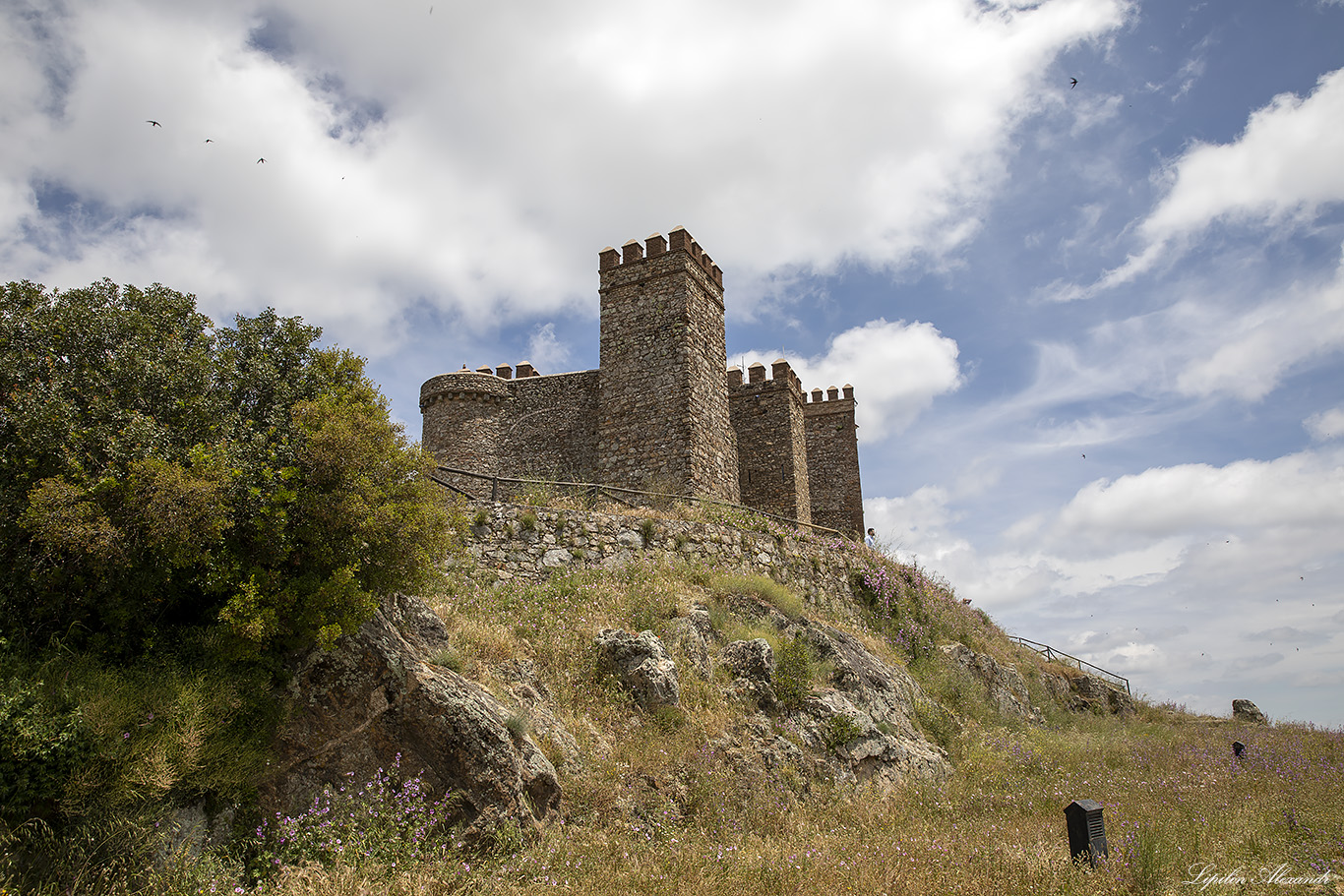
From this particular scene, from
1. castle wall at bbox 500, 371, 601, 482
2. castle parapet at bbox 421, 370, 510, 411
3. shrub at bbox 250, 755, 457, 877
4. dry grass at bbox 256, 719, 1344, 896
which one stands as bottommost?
dry grass at bbox 256, 719, 1344, 896

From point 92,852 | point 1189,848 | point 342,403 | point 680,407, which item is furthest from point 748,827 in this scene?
point 680,407

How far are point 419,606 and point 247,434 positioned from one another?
294cm

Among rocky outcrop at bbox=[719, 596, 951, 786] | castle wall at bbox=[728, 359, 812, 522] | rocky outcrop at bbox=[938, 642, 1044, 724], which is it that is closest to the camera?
rocky outcrop at bbox=[719, 596, 951, 786]

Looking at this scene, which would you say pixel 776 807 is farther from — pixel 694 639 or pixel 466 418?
pixel 466 418

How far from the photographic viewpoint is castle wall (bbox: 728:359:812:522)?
23.9 metres

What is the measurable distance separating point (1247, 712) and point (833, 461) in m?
16.0

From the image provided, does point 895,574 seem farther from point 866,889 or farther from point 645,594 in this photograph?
point 866,889

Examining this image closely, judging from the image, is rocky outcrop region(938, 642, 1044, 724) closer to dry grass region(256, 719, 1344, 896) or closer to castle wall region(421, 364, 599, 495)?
dry grass region(256, 719, 1344, 896)

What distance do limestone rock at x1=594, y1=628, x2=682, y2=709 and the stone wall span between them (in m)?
2.97

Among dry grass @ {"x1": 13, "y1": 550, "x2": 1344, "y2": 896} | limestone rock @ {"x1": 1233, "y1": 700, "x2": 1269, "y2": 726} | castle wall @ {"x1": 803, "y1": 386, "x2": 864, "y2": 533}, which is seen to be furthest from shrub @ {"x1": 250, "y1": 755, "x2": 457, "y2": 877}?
limestone rock @ {"x1": 1233, "y1": 700, "x2": 1269, "y2": 726}

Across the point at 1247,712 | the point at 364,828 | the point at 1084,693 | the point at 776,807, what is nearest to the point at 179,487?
the point at 364,828

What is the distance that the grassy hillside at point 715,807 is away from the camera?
241 inches

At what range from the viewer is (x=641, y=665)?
33.0 ft

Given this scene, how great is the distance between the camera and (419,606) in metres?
8.95
